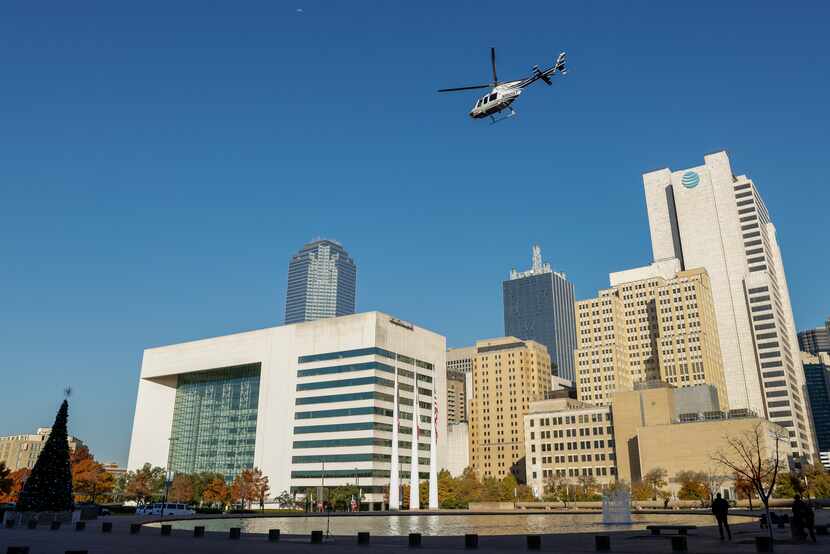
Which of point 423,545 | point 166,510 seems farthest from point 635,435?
point 423,545

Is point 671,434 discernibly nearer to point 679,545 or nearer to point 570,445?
point 570,445

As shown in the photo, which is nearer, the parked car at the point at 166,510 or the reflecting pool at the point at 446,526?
the reflecting pool at the point at 446,526

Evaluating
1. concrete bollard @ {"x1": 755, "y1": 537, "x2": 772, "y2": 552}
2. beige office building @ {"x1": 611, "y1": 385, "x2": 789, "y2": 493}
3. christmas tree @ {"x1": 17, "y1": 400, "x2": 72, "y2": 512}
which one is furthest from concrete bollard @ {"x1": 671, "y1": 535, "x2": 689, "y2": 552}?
beige office building @ {"x1": 611, "y1": 385, "x2": 789, "y2": 493}

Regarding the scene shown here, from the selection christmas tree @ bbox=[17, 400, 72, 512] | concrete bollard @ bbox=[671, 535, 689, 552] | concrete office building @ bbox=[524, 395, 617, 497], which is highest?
concrete office building @ bbox=[524, 395, 617, 497]

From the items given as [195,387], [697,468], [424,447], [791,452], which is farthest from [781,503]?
[195,387]

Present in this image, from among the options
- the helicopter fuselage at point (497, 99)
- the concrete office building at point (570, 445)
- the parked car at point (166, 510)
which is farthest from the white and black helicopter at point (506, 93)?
the concrete office building at point (570, 445)

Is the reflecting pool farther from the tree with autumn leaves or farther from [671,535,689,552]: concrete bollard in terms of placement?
the tree with autumn leaves

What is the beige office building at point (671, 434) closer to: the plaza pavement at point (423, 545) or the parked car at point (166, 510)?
the parked car at point (166, 510)

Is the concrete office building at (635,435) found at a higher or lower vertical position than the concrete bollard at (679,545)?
higher
